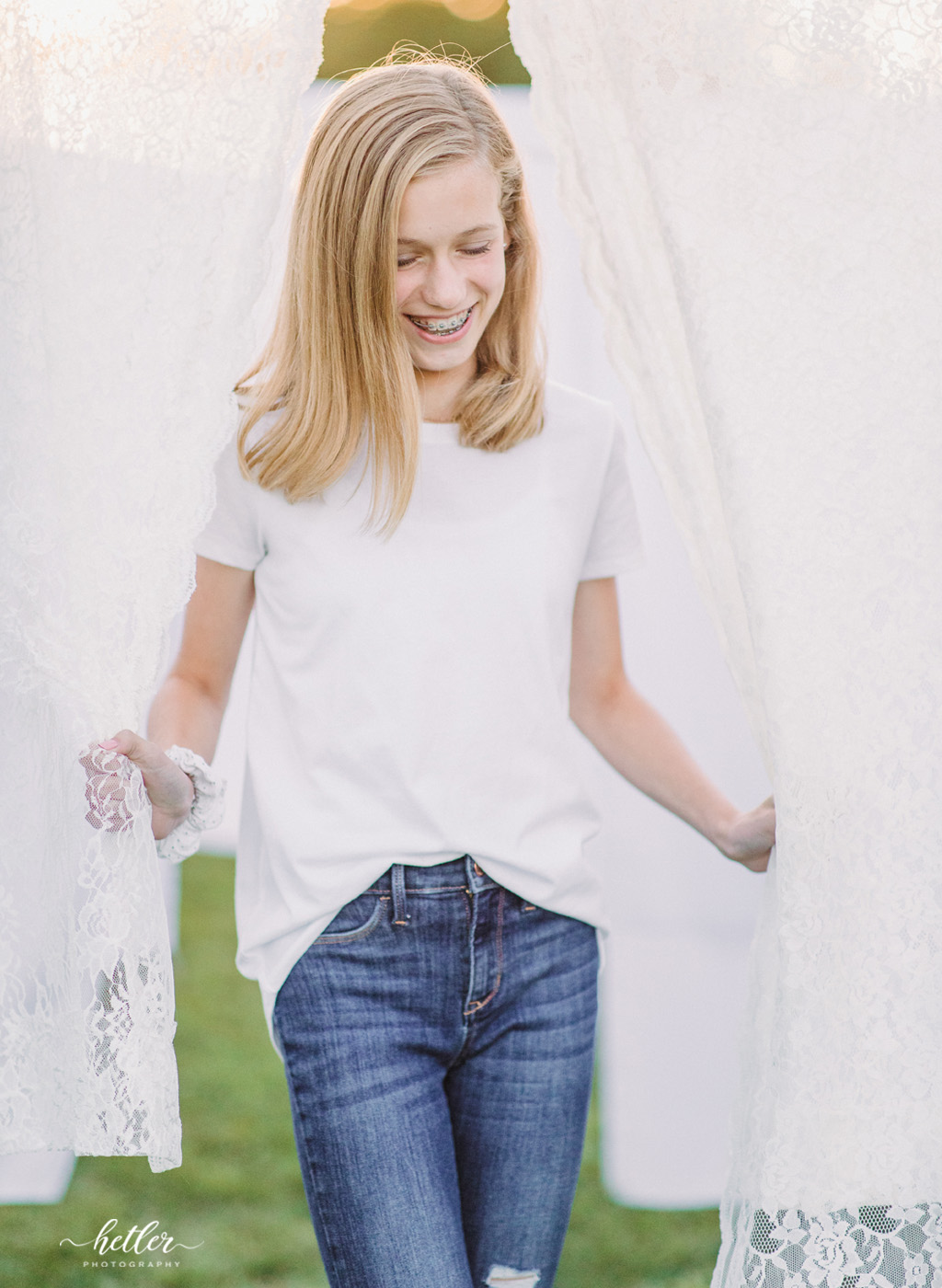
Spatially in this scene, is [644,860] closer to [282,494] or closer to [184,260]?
[282,494]

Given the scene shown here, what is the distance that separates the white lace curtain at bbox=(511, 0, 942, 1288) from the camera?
50.5 inches

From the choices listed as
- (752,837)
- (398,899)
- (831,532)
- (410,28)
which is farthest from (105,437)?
(410,28)

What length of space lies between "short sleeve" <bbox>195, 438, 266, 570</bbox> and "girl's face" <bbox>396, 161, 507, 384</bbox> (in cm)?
23

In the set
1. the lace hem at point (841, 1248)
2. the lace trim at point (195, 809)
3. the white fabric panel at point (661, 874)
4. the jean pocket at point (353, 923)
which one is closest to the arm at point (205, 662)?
the lace trim at point (195, 809)

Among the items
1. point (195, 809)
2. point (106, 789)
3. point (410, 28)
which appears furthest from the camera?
point (410, 28)

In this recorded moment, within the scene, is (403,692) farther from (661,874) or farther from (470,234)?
(661,874)

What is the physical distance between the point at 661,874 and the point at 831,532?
1159 mm

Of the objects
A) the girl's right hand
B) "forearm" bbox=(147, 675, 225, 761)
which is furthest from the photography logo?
the girl's right hand

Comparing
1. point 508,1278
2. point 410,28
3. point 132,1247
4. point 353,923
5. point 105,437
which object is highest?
point 410,28

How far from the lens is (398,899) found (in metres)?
1.39

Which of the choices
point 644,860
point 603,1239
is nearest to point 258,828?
point 644,860

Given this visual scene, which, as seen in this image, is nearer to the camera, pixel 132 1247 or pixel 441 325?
pixel 441 325

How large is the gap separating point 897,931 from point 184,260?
2.93 ft

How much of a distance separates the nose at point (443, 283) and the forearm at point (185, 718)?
1.62 feet
